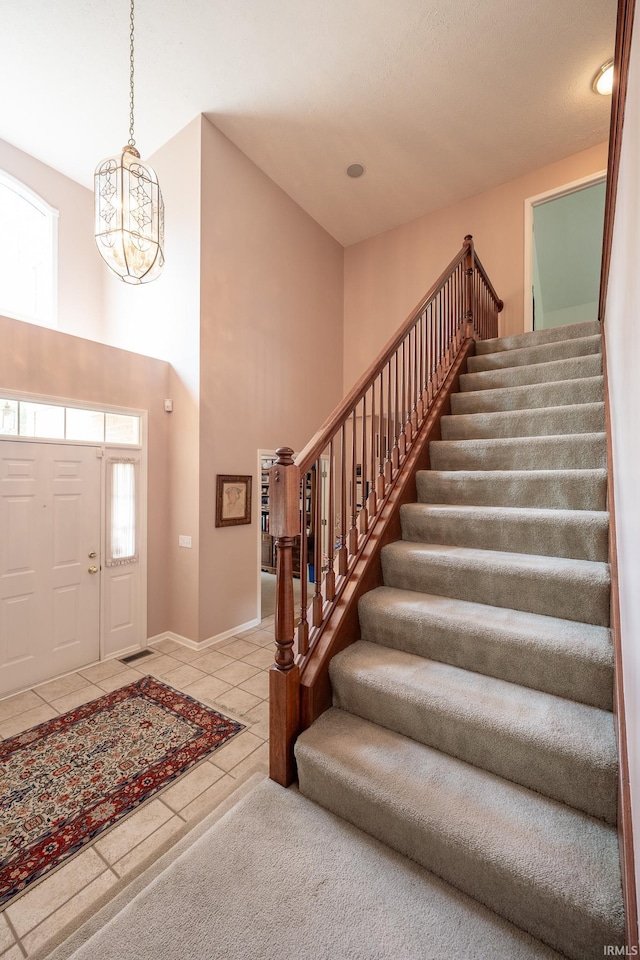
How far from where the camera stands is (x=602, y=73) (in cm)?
343

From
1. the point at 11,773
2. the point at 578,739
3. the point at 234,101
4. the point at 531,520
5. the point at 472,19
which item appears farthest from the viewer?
the point at 234,101

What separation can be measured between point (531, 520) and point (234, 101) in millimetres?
4386

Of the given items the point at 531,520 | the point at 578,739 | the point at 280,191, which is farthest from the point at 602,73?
the point at 578,739

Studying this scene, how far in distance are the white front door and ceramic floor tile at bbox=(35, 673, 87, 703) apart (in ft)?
0.28

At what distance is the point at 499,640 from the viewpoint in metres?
1.58

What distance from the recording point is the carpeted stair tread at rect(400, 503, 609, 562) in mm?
1805

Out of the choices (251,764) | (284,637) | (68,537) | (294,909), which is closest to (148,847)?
(251,764)

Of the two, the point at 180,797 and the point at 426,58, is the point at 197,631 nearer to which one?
the point at 180,797

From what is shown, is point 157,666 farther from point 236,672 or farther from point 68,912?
point 68,912

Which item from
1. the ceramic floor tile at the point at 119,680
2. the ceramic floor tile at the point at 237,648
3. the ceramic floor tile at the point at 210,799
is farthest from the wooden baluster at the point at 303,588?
the ceramic floor tile at the point at 119,680

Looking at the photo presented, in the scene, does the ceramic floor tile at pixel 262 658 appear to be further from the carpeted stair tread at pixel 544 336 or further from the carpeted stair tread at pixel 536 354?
the carpeted stair tread at pixel 544 336

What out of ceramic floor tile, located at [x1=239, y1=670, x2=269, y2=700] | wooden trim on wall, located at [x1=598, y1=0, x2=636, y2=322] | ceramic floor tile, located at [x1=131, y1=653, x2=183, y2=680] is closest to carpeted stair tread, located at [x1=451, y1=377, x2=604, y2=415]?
wooden trim on wall, located at [x1=598, y1=0, x2=636, y2=322]

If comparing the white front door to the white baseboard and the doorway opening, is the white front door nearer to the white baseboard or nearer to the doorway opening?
the doorway opening

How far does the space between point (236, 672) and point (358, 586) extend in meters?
1.84
